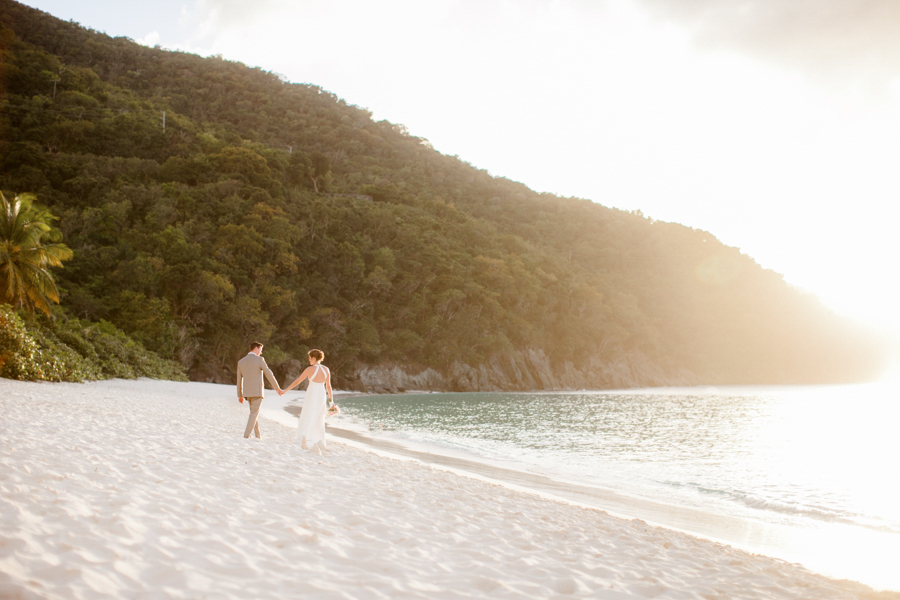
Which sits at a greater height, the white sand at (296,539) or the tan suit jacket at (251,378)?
the tan suit jacket at (251,378)

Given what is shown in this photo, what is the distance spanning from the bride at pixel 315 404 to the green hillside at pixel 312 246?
34.8 meters

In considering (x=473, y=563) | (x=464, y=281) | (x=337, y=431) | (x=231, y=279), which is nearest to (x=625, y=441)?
(x=337, y=431)

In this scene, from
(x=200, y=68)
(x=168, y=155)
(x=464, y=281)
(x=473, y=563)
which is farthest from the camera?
(x=200, y=68)

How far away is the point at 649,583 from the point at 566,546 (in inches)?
38.8

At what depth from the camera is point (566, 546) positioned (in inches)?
209

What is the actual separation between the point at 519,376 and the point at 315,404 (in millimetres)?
58884

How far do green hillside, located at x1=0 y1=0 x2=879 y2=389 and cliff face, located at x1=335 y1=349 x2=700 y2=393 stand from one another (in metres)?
0.28

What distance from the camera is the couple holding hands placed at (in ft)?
29.3

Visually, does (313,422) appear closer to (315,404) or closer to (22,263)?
(315,404)

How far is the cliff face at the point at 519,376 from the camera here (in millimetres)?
56406

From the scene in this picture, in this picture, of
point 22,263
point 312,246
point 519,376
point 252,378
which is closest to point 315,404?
point 252,378

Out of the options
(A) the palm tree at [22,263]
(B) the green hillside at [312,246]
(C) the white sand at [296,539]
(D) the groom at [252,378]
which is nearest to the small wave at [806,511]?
(C) the white sand at [296,539]

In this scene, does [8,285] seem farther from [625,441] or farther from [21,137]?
[21,137]

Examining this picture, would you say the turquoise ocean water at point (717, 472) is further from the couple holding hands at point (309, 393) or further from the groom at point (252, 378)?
the groom at point (252, 378)
